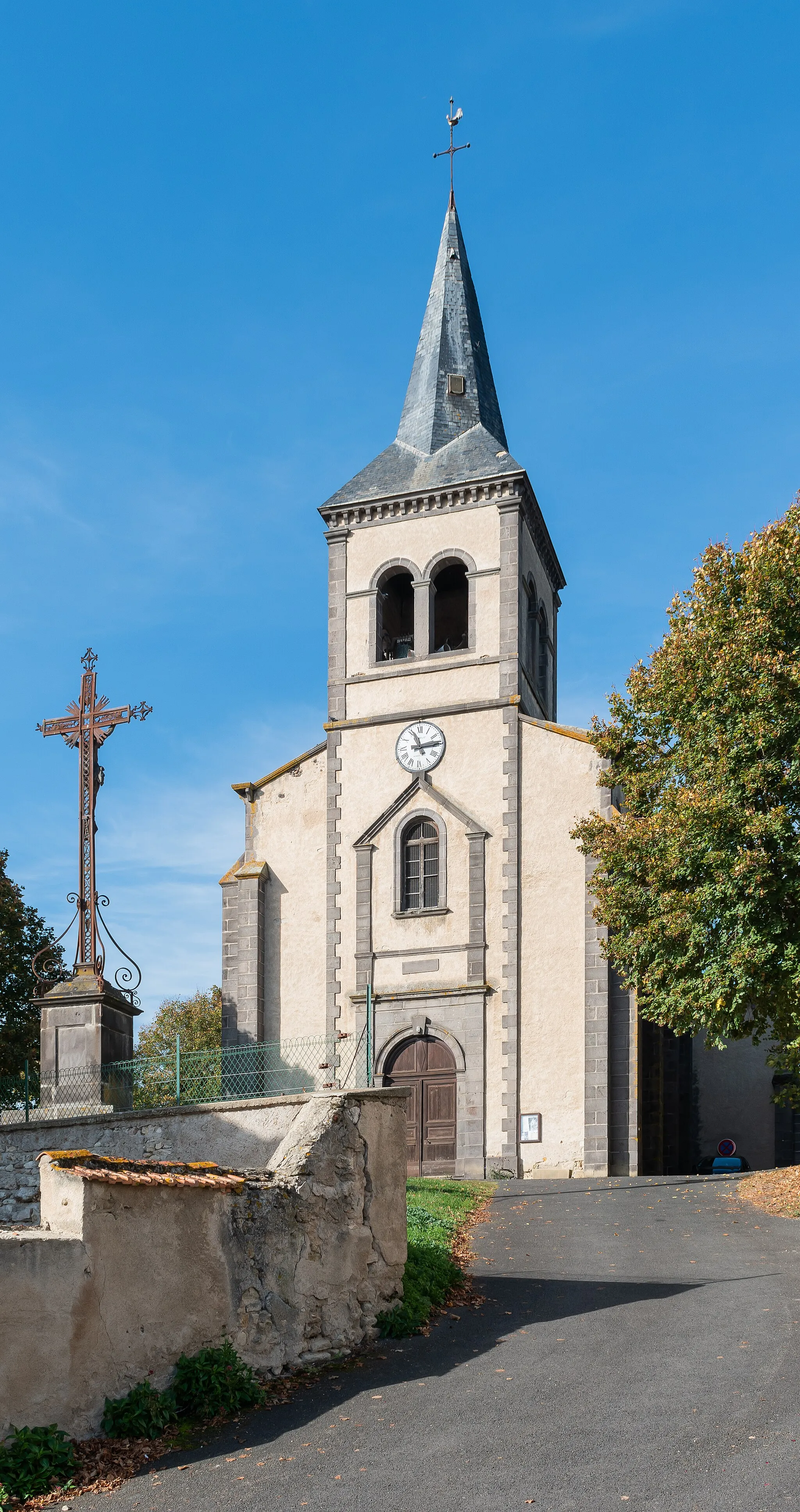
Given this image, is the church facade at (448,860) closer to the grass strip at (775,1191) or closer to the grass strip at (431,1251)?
the grass strip at (775,1191)

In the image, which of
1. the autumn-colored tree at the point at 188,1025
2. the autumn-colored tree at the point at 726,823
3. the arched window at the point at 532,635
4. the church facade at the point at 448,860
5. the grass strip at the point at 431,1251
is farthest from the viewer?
the autumn-colored tree at the point at 188,1025

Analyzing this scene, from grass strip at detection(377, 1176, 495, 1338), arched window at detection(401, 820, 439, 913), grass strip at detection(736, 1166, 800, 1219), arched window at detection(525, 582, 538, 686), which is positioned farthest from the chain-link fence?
arched window at detection(525, 582, 538, 686)

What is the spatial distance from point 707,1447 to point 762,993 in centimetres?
1040

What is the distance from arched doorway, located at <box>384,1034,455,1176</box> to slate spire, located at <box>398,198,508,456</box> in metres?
12.4

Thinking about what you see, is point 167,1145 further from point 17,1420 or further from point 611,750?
point 611,750

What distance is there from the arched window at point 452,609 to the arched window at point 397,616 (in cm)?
56

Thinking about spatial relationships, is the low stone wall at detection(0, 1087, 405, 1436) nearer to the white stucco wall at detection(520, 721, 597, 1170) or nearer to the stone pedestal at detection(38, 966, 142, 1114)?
the stone pedestal at detection(38, 966, 142, 1114)

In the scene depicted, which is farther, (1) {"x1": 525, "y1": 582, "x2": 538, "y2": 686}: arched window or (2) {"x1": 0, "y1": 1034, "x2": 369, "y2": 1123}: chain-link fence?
(1) {"x1": 525, "y1": 582, "x2": 538, "y2": 686}: arched window

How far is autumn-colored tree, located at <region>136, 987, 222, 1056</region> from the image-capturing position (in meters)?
44.9

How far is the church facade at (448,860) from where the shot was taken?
24906 millimetres

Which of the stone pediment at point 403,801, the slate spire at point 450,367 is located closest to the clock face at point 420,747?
→ the stone pediment at point 403,801

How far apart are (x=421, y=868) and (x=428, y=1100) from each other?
4.17 meters

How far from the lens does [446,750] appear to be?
2734 cm

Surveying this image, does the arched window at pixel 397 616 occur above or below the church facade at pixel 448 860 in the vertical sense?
above
